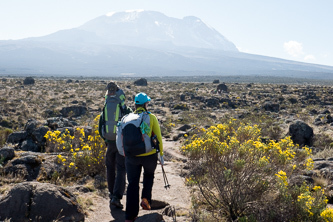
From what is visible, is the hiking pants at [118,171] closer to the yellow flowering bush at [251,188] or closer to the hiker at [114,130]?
the hiker at [114,130]

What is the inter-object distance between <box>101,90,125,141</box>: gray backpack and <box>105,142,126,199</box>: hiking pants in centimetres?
23

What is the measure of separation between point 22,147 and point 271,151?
26.9 feet

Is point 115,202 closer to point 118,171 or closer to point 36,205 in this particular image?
point 118,171

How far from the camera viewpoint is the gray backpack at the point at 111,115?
16.7 feet

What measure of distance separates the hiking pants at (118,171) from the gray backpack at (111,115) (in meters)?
0.23

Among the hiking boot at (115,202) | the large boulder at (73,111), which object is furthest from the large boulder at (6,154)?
the large boulder at (73,111)


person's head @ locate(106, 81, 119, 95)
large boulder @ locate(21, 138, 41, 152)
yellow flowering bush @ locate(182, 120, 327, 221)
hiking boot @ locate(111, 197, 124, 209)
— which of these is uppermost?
person's head @ locate(106, 81, 119, 95)

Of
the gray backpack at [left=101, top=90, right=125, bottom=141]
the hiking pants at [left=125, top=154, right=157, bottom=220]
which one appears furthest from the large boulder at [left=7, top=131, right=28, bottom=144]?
the hiking pants at [left=125, top=154, right=157, bottom=220]

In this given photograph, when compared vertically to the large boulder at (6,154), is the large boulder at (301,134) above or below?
below

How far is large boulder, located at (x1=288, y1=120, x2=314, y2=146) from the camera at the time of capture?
12.0m

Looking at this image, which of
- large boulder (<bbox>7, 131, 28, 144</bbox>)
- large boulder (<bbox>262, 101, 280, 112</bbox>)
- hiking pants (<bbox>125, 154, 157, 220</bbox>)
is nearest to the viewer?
hiking pants (<bbox>125, 154, 157, 220</bbox>)

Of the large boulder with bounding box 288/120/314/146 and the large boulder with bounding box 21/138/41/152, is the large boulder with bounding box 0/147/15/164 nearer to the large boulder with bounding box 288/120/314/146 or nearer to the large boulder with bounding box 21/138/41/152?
the large boulder with bounding box 21/138/41/152

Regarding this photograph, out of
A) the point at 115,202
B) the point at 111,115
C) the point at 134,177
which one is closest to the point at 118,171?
the point at 115,202

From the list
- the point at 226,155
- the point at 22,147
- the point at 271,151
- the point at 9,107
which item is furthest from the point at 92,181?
the point at 9,107
